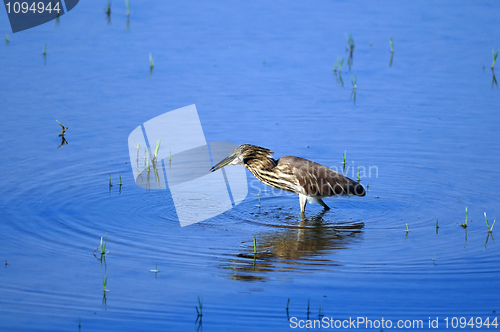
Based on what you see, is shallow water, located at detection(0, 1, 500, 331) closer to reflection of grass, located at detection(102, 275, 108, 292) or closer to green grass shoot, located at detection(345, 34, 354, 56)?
reflection of grass, located at detection(102, 275, 108, 292)

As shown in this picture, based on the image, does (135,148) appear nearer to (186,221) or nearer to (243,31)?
(186,221)

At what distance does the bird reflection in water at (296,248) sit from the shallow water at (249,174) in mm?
30

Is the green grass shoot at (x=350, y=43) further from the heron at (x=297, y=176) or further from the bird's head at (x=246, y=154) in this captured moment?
the bird's head at (x=246, y=154)

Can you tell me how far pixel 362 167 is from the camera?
10.6m

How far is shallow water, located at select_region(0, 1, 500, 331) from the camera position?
21.8 ft

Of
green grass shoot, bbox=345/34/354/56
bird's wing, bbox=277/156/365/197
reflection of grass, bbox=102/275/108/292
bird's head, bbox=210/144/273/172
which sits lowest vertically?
reflection of grass, bbox=102/275/108/292

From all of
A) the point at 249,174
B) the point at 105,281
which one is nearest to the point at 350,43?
the point at 249,174

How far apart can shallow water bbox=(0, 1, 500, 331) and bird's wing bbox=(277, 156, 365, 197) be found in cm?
33

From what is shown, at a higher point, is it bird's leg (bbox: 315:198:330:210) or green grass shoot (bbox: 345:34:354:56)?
green grass shoot (bbox: 345:34:354:56)

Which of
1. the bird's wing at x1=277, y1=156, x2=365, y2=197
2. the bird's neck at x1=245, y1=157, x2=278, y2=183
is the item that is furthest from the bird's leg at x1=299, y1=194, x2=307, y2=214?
the bird's neck at x1=245, y1=157, x2=278, y2=183

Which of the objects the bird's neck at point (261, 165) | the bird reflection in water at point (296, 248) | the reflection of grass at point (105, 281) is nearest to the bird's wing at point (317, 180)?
the bird's neck at point (261, 165)

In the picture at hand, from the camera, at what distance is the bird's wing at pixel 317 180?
923cm

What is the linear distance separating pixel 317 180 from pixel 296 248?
1.53 meters

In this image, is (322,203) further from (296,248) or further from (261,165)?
(296,248)
